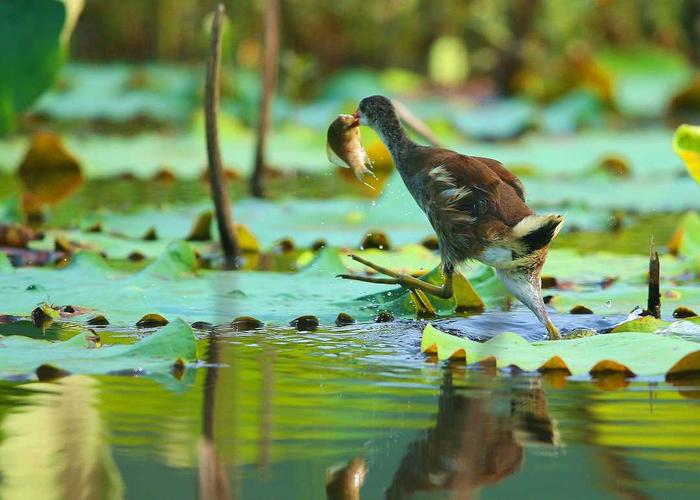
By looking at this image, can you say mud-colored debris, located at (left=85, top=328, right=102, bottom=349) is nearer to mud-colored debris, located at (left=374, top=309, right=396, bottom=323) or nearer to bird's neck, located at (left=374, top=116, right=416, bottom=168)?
mud-colored debris, located at (left=374, top=309, right=396, bottom=323)

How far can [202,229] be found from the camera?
20.2 ft

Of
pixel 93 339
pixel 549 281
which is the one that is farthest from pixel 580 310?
pixel 93 339

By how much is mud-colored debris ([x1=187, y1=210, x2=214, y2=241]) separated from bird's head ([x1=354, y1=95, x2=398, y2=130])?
133cm

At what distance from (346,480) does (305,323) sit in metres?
1.65

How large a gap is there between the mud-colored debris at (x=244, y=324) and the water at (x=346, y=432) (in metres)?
0.38

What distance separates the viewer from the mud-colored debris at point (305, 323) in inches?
168

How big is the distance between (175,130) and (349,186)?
3371mm

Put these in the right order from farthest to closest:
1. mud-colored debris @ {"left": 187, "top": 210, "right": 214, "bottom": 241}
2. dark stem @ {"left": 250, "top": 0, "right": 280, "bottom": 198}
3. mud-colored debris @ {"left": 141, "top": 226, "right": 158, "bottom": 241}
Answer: dark stem @ {"left": 250, "top": 0, "right": 280, "bottom": 198} → mud-colored debris @ {"left": 187, "top": 210, "right": 214, "bottom": 241} → mud-colored debris @ {"left": 141, "top": 226, "right": 158, "bottom": 241}

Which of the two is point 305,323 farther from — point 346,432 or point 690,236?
point 690,236

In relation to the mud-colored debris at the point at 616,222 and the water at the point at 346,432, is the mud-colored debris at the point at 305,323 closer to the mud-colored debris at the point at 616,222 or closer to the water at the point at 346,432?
the water at the point at 346,432

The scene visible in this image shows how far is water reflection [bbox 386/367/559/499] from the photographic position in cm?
263

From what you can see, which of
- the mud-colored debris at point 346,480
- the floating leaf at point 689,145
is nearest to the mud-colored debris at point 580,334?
the floating leaf at point 689,145

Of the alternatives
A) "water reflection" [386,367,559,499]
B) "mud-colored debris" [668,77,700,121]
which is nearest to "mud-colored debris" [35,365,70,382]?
"water reflection" [386,367,559,499]

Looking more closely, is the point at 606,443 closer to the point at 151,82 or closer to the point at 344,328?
the point at 344,328
